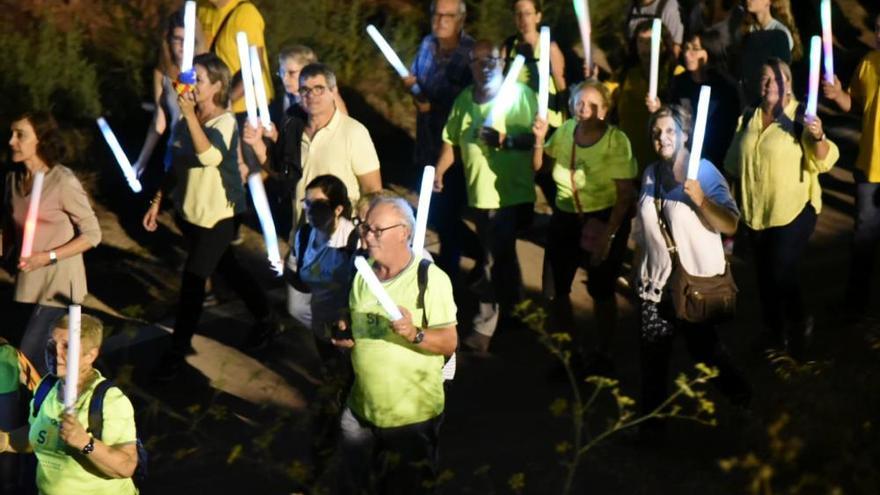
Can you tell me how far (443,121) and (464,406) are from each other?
2.08 meters

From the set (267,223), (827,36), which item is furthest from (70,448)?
(827,36)

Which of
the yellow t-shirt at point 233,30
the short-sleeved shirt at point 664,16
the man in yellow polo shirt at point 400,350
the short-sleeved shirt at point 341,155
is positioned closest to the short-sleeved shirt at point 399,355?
the man in yellow polo shirt at point 400,350

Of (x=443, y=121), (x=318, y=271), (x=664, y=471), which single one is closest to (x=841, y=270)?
(x=443, y=121)

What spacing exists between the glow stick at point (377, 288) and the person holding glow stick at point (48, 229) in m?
2.19

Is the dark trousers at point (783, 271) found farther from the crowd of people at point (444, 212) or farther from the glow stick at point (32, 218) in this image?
the glow stick at point (32, 218)

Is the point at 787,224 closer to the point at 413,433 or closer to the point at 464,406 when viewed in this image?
the point at 464,406

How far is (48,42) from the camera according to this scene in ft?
37.0

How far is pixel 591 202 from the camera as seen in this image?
790 cm

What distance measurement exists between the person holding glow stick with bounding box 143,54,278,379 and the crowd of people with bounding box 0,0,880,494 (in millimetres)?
10

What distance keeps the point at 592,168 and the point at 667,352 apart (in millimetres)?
1053

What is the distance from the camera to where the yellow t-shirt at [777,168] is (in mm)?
7930

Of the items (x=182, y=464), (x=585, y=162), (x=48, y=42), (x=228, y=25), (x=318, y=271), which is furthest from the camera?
(x=48, y=42)

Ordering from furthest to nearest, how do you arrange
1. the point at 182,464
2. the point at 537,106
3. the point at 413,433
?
the point at 537,106
the point at 182,464
the point at 413,433

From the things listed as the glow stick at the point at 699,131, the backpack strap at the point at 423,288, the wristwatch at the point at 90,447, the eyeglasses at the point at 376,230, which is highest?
the glow stick at the point at 699,131
